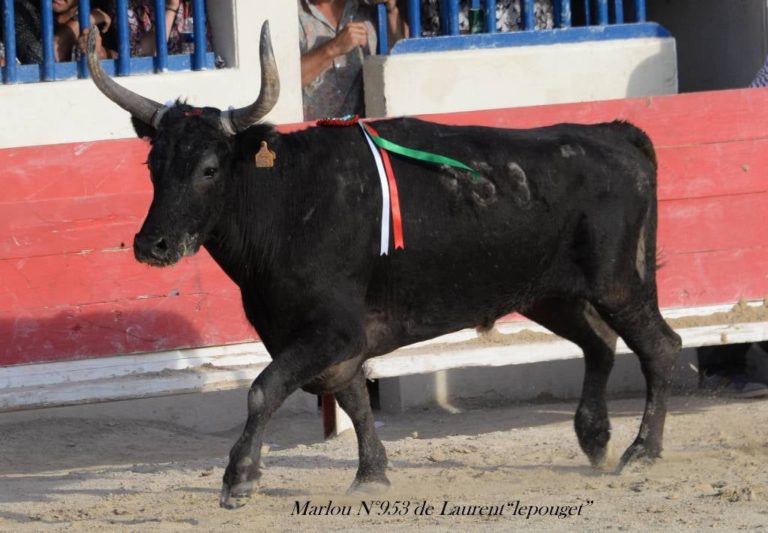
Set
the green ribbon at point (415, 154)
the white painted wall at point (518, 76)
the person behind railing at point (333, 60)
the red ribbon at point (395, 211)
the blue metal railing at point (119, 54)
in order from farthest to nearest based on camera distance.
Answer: the person behind railing at point (333, 60) < the white painted wall at point (518, 76) < the blue metal railing at point (119, 54) < the green ribbon at point (415, 154) < the red ribbon at point (395, 211)

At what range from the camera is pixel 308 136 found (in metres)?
5.57

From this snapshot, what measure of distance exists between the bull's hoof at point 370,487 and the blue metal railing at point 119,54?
3039 mm

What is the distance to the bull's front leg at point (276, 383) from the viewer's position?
504 cm

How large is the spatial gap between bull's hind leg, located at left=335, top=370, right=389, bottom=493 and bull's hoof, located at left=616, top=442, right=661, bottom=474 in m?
0.97

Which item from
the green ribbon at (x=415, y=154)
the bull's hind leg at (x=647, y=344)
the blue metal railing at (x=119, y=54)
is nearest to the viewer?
the green ribbon at (x=415, y=154)

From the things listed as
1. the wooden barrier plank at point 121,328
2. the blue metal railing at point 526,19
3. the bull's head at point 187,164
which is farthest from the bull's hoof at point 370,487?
the blue metal railing at point 526,19

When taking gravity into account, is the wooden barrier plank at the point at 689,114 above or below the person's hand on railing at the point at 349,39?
below

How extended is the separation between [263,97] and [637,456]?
83.4 inches

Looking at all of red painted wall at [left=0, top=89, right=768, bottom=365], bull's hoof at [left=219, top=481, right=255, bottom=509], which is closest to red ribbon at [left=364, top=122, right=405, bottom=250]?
bull's hoof at [left=219, top=481, right=255, bottom=509]

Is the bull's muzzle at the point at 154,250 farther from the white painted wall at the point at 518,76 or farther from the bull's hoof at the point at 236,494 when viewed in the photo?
the white painted wall at the point at 518,76

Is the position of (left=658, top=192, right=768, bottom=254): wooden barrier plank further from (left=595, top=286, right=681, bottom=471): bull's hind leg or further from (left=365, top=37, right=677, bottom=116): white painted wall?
(left=595, top=286, right=681, bottom=471): bull's hind leg

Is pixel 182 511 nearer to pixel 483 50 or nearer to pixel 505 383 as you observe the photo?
pixel 505 383

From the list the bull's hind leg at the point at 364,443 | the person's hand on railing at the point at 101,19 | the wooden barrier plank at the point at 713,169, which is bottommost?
the bull's hind leg at the point at 364,443

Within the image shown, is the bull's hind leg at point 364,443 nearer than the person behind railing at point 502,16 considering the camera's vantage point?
Yes
